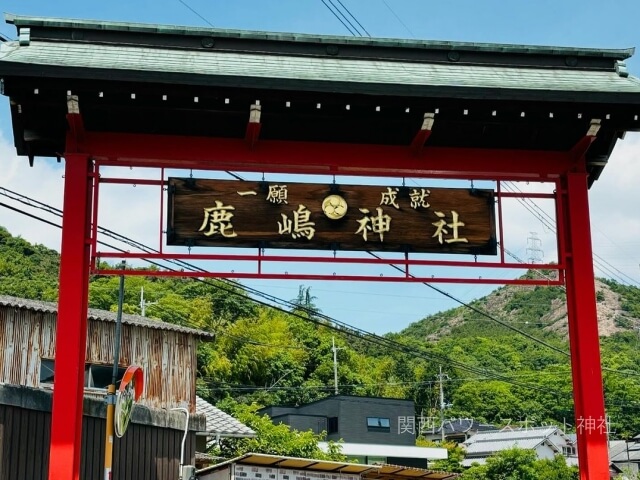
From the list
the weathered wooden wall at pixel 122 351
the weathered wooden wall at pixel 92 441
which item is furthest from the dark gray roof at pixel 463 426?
the weathered wooden wall at pixel 92 441

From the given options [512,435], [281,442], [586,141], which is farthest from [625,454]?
[586,141]

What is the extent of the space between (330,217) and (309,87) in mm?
1793

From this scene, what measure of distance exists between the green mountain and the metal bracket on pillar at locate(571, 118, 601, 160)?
81.9 feet

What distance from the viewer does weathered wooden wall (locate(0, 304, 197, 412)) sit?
59.0 feet

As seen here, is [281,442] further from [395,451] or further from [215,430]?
[395,451]

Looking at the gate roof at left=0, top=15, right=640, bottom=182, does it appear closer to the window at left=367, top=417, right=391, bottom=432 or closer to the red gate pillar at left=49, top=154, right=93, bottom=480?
the red gate pillar at left=49, top=154, right=93, bottom=480

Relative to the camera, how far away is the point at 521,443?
62.0m

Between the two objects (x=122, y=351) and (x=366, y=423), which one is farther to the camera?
(x=366, y=423)

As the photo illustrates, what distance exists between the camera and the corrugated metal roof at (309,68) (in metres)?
10.1

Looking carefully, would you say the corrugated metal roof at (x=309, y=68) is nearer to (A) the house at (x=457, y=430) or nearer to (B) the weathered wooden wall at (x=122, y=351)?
(B) the weathered wooden wall at (x=122, y=351)

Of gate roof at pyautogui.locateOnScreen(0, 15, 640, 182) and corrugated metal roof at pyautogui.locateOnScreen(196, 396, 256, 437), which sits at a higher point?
gate roof at pyautogui.locateOnScreen(0, 15, 640, 182)

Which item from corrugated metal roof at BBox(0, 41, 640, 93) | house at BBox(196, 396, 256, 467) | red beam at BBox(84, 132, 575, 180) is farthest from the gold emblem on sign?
house at BBox(196, 396, 256, 467)

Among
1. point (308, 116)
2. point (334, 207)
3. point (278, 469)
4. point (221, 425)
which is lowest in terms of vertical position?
point (278, 469)

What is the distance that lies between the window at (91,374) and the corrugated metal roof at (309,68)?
9862mm
